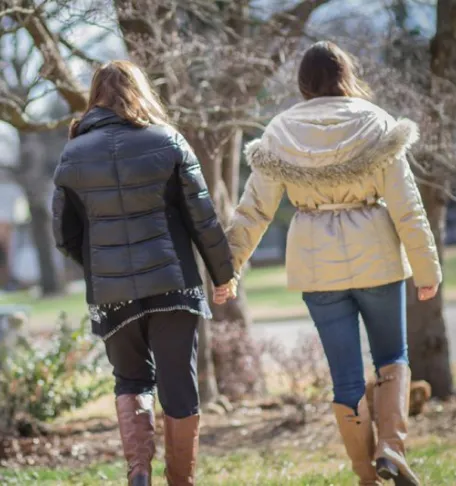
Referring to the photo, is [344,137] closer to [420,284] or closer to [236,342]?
[420,284]

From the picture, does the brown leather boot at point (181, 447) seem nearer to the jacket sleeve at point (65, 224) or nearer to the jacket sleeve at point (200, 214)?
the jacket sleeve at point (200, 214)

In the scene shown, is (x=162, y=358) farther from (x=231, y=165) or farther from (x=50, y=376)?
(x=231, y=165)

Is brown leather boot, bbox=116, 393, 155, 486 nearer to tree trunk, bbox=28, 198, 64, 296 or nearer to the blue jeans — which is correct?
the blue jeans

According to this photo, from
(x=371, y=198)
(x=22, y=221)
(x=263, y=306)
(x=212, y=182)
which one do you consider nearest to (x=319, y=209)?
(x=371, y=198)

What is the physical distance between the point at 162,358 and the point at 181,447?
39 cm

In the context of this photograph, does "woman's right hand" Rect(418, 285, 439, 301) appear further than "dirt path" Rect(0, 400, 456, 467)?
No

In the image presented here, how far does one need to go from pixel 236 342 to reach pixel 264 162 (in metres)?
4.40

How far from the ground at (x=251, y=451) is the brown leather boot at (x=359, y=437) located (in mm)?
525

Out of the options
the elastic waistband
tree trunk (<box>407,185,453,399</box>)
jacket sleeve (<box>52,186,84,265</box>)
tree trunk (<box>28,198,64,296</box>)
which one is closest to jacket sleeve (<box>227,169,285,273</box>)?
the elastic waistband

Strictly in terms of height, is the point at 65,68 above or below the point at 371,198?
above

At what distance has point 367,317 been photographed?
4438mm

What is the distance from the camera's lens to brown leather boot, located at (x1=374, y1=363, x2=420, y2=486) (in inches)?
166

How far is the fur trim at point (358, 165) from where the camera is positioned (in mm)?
4340

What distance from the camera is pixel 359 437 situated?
4438 millimetres
